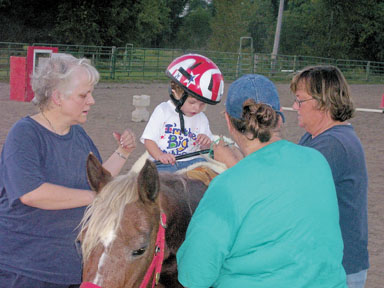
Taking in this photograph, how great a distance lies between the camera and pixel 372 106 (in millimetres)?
19281

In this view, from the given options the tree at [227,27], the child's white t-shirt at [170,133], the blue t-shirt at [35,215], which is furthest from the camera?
the tree at [227,27]

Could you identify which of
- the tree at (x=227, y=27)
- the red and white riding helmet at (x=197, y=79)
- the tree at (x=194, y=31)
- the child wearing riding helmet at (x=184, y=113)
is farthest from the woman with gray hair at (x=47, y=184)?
the tree at (x=194, y=31)

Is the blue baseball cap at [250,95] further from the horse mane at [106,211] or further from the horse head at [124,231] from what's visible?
the horse mane at [106,211]

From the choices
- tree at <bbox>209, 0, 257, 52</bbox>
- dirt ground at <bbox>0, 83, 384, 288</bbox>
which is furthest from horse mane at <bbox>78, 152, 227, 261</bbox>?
tree at <bbox>209, 0, 257, 52</bbox>

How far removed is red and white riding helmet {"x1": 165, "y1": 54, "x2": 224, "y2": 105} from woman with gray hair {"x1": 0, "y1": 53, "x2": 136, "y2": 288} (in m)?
1.00

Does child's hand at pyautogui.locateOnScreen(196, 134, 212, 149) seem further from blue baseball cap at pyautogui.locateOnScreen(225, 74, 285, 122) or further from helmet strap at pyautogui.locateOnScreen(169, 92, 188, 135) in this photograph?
blue baseball cap at pyautogui.locateOnScreen(225, 74, 285, 122)

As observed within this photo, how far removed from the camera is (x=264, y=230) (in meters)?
1.74

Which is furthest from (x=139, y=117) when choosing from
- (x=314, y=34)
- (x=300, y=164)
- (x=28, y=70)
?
(x=314, y=34)

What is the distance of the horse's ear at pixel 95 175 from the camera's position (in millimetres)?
2088

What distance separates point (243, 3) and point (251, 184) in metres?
57.2

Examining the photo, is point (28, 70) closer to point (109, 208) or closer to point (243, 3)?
point (109, 208)

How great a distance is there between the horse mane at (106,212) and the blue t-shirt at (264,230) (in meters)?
0.31

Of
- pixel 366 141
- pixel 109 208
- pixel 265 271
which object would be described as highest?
pixel 109 208

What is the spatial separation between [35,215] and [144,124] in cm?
1019
